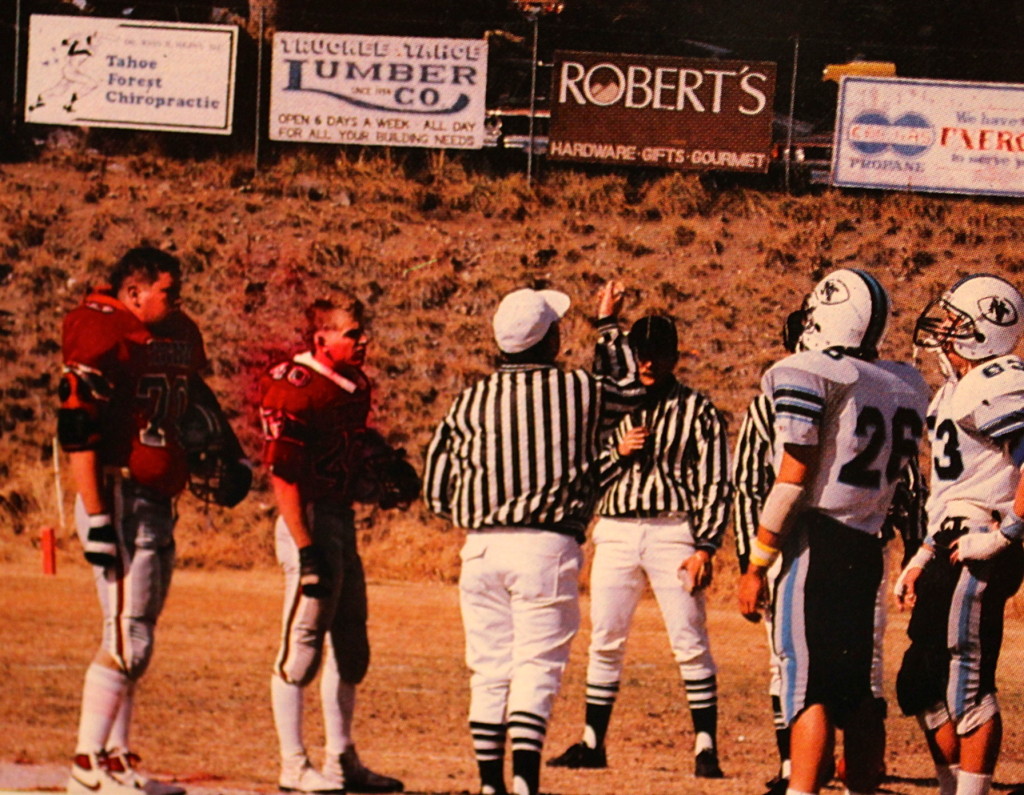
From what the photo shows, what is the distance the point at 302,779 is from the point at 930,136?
4.75m

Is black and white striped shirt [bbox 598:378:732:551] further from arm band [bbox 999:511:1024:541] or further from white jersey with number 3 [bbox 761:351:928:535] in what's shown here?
arm band [bbox 999:511:1024:541]

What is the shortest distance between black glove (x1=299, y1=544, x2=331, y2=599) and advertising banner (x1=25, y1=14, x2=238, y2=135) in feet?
11.3

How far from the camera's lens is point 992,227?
8531 millimetres

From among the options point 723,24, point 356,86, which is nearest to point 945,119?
point 723,24

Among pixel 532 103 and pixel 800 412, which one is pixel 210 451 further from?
pixel 532 103

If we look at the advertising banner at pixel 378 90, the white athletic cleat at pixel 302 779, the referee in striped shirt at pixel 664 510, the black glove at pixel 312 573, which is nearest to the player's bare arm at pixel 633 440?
the referee in striped shirt at pixel 664 510

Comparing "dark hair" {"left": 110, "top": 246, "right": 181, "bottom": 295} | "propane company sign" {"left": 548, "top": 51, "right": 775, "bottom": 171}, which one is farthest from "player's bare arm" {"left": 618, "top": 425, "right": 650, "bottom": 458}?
"propane company sign" {"left": 548, "top": 51, "right": 775, "bottom": 171}

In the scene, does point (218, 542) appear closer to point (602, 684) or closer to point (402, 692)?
point (402, 692)

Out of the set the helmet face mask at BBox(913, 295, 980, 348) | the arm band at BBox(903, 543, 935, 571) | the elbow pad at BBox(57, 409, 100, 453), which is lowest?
the arm band at BBox(903, 543, 935, 571)

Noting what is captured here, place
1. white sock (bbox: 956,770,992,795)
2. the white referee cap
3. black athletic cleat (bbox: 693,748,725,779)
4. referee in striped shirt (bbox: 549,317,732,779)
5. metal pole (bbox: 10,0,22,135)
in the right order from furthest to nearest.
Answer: metal pole (bbox: 10,0,22,135), black athletic cleat (bbox: 693,748,725,779), referee in striped shirt (bbox: 549,317,732,779), the white referee cap, white sock (bbox: 956,770,992,795)

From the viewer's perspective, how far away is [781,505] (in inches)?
203

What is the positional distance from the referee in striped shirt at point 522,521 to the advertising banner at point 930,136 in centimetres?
363

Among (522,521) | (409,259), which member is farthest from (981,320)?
(409,259)

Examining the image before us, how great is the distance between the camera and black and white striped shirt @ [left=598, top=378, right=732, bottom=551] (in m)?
6.14
